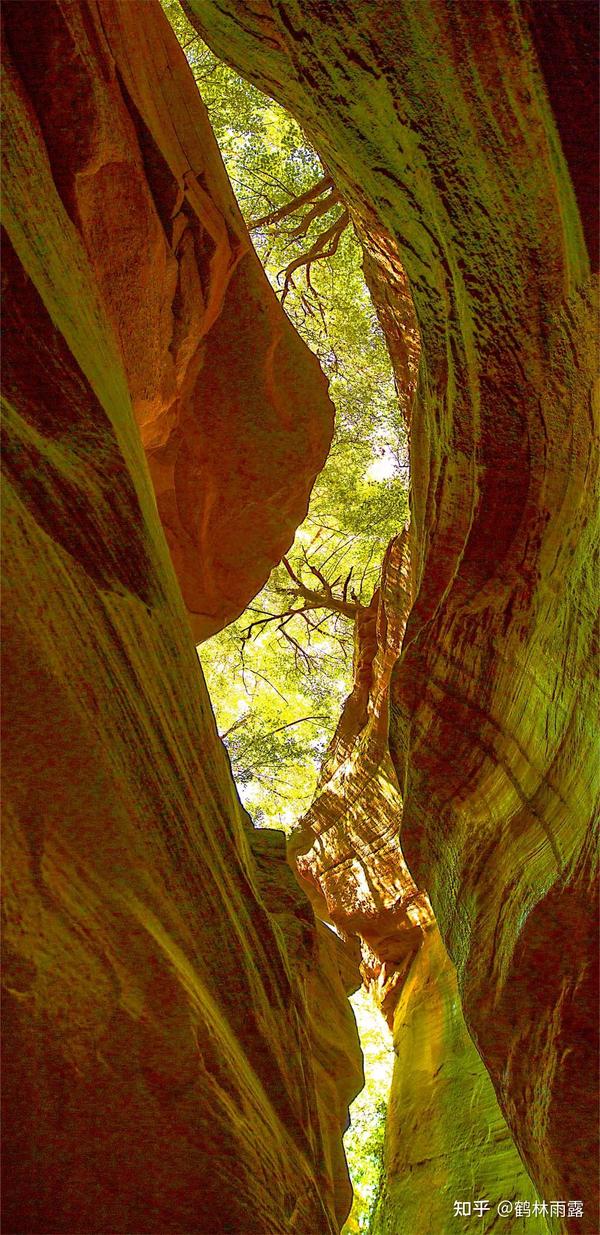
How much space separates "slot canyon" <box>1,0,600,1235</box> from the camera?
2715 mm

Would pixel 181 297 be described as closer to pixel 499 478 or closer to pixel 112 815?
pixel 499 478

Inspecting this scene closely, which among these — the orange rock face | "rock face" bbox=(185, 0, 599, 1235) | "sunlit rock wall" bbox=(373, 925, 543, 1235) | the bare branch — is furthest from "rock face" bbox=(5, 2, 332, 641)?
"sunlit rock wall" bbox=(373, 925, 543, 1235)

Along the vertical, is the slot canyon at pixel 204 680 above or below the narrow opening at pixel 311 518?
below

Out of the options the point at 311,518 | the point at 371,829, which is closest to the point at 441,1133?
the point at 371,829

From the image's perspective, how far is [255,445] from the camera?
8055 millimetres

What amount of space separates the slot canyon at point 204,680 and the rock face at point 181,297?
1.5 inches

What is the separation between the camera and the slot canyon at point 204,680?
2715mm

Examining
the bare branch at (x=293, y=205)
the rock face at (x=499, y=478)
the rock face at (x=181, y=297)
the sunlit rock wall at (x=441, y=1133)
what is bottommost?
the sunlit rock wall at (x=441, y=1133)

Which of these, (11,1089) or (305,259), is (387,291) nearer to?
(305,259)

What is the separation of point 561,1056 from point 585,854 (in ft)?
2.31

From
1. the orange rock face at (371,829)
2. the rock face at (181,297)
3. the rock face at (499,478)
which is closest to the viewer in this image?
the rock face at (499,478)

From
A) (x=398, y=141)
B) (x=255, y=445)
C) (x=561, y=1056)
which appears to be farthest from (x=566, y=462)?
(x=255, y=445)

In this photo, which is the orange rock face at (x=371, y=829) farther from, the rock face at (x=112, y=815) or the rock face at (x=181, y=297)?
the rock face at (x=112, y=815)

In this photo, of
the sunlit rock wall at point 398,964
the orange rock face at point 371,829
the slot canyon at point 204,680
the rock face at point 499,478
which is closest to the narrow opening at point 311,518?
the orange rock face at point 371,829
